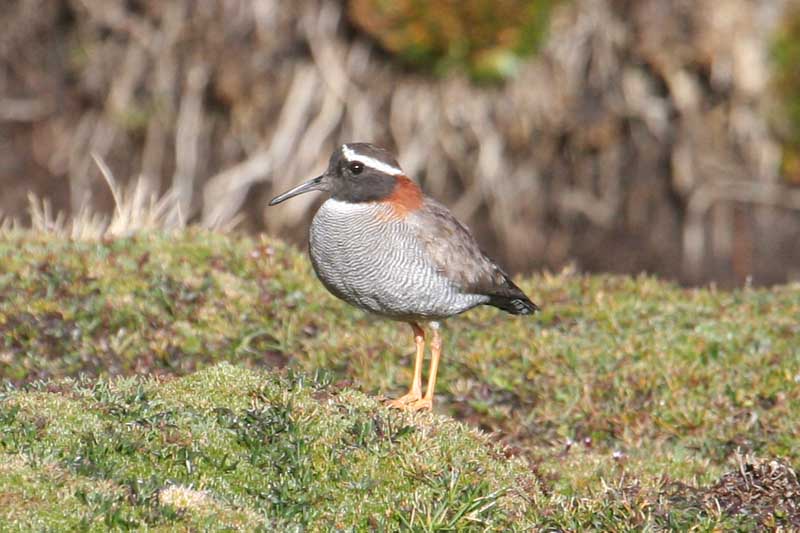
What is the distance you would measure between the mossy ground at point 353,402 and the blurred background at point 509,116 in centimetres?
440

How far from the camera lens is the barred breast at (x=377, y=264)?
7.50 metres

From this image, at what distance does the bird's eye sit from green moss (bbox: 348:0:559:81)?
6714 millimetres

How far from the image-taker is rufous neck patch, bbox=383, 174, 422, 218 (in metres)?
7.82

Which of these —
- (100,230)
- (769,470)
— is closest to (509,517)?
(769,470)

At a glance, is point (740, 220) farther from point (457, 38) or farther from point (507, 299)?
point (507, 299)

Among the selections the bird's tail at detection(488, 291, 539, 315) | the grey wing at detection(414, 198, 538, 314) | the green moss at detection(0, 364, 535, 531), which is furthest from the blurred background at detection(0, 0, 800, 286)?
the green moss at detection(0, 364, 535, 531)

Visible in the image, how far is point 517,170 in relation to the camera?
15.3 m

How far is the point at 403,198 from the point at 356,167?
1.12 feet

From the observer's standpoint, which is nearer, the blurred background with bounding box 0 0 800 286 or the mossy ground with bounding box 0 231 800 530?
the mossy ground with bounding box 0 231 800 530

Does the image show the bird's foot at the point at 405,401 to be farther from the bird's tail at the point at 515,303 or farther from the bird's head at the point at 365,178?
the bird's head at the point at 365,178

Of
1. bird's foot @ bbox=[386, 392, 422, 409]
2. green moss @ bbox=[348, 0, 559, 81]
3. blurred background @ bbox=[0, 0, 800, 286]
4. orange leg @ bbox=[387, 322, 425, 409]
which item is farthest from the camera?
blurred background @ bbox=[0, 0, 800, 286]

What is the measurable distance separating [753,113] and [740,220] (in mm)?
1252

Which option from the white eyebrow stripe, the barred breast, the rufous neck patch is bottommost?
the barred breast

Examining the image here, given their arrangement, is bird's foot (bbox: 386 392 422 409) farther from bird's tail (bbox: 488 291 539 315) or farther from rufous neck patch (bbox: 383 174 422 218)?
rufous neck patch (bbox: 383 174 422 218)
